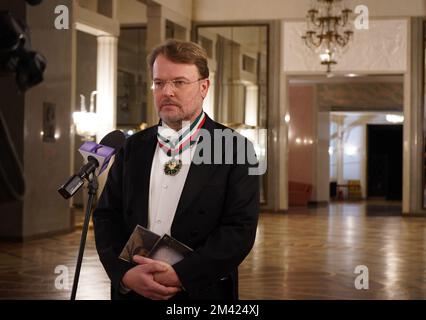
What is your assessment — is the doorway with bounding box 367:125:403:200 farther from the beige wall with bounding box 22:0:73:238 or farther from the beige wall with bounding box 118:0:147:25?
the beige wall with bounding box 22:0:73:238

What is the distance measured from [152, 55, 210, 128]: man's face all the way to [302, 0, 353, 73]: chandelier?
11073 millimetres

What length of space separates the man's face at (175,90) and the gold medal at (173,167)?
0.13 m

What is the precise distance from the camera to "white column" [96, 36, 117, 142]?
1220 cm

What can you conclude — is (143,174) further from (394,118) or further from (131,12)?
(394,118)

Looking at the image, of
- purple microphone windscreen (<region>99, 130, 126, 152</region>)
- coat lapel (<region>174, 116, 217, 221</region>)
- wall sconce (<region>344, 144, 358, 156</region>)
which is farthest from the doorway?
coat lapel (<region>174, 116, 217, 221</region>)

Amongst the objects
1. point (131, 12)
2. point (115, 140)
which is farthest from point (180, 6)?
point (115, 140)

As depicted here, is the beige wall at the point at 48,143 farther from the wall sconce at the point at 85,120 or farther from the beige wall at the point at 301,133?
the beige wall at the point at 301,133

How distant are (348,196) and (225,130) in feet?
76.3

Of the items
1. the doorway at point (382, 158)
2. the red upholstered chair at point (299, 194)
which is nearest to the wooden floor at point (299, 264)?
the red upholstered chair at point (299, 194)

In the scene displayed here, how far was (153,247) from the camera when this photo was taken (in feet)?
6.82

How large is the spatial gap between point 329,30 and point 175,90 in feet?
37.8

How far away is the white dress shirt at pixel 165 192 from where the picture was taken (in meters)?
2.17

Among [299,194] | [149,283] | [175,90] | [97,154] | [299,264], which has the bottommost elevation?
[299,264]
